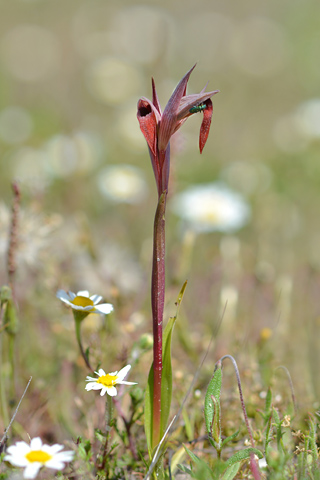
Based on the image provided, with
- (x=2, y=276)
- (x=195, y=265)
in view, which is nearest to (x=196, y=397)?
(x=2, y=276)

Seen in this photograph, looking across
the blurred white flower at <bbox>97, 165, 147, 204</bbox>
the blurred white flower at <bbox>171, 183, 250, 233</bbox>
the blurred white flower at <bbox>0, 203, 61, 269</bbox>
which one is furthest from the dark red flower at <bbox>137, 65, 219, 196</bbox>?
the blurred white flower at <bbox>97, 165, 147, 204</bbox>

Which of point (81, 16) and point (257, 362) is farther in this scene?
point (81, 16)

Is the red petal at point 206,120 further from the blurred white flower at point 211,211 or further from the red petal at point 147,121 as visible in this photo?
the blurred white flower at point 211,211

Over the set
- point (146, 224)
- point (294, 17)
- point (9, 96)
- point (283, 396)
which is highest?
point (294, 17)

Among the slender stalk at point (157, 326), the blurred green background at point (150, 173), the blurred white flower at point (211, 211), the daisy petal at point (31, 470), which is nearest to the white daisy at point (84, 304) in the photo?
the slender stalk at point (157, 326)

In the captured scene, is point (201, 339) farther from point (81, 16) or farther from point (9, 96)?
point (81, 16)

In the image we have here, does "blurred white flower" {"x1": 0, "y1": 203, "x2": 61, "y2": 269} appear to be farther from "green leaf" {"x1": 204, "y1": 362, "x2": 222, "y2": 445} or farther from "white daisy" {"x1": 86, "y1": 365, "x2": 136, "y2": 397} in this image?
"green leaf" {"x1": 204, "y1": 362, "x2": 222, "y2": 445}
